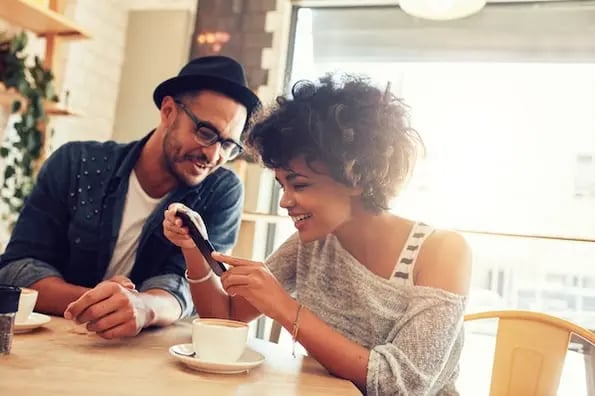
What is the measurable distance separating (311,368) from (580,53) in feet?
6.63

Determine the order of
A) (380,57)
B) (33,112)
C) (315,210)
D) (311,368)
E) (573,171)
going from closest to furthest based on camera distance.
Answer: (311,368) < (315,210) < (33,112) < (573,171) < (380,57)

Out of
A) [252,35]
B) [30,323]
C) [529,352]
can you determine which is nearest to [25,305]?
[30,323]

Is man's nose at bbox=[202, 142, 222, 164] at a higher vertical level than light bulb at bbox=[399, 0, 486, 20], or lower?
lower

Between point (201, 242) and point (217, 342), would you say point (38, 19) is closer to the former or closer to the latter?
point (201, 242)

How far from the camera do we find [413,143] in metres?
1.20

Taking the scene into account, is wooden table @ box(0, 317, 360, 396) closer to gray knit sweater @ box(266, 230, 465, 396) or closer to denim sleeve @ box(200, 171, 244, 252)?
gray knit sweater @ box(266, 230, 465, 396)

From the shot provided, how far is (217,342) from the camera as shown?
0.86 meters

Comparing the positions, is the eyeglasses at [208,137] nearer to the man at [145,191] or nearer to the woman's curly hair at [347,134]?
the man at [145,191]

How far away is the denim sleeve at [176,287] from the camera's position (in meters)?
1.29

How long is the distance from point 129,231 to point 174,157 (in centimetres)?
22

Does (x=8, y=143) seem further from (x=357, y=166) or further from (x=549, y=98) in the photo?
(x=549, y=98)

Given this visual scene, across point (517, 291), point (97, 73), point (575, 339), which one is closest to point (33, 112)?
point (97, 73)

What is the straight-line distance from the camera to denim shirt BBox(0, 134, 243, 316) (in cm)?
142

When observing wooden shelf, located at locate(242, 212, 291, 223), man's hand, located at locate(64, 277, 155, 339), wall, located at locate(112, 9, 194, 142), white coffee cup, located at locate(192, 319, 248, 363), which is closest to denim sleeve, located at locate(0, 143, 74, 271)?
man's hand, located at locate(64, 277, 155, 339)
